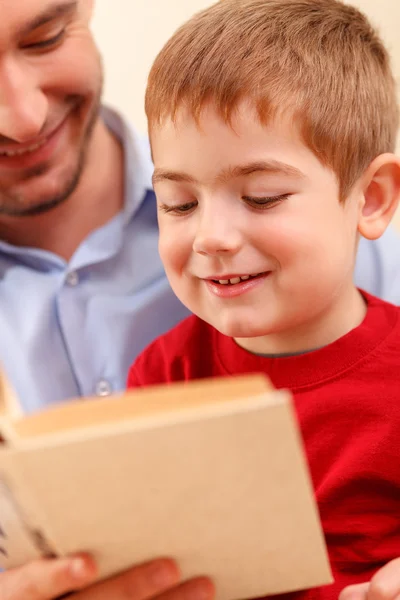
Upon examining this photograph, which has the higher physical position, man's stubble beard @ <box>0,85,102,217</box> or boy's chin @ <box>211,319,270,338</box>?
man's stubble beard @ <box>0,85,102,217</box>

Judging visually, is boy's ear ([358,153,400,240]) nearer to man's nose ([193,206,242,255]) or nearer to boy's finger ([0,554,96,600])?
man's nose ([193,206,242,255])

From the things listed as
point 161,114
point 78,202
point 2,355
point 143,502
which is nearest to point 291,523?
point 143,502

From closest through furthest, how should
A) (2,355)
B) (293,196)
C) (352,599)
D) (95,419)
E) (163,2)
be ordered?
(95,419) < (352,599) < (293,196) < (2,355) < (163,2)

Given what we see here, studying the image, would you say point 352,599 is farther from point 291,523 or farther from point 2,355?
point 2,355

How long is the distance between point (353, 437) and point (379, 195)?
0.35 meters

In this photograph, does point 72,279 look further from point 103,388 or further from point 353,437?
point 353,437

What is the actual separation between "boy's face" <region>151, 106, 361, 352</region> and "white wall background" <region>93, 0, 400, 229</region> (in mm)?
1124

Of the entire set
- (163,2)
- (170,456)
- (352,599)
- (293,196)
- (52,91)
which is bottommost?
(352,599)

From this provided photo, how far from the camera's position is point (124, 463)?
565mm

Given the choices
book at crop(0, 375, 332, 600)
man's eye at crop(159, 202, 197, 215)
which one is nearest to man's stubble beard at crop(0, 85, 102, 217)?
man's eye at crop(159, 202, 197, 215)

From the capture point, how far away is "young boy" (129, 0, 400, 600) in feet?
2.90

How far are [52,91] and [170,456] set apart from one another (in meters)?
0.99

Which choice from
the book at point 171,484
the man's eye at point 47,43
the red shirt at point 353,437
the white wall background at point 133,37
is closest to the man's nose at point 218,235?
the red shirt at point 353,437

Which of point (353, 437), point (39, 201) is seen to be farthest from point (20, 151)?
point (353, 437)
